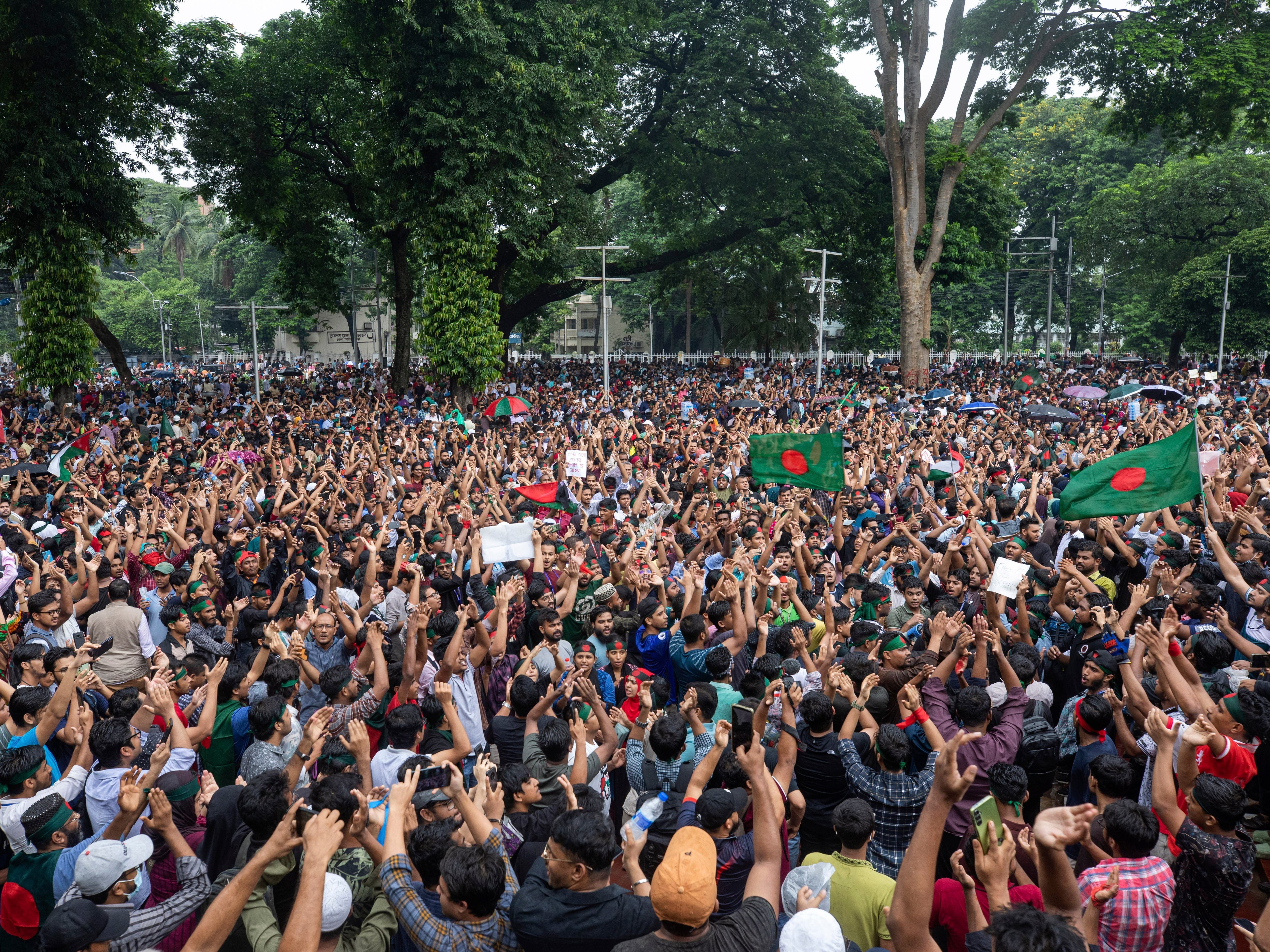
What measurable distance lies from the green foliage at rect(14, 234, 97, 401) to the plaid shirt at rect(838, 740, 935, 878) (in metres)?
23.1

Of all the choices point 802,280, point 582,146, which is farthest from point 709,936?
point 802,280

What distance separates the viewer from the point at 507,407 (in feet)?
65.8

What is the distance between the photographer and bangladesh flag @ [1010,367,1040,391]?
84.2ft

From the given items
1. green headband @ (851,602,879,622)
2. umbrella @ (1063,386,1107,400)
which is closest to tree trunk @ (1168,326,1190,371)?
umbrella @ (1063,386,1107,400)

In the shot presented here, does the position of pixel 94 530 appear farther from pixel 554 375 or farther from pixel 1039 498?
pixel 554 375

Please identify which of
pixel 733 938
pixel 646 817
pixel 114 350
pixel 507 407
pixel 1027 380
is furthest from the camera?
pixel 114 350

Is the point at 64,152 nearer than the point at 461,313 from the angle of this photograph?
Yes

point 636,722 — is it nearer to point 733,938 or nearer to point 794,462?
point 733,938

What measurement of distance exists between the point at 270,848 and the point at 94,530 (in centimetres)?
848

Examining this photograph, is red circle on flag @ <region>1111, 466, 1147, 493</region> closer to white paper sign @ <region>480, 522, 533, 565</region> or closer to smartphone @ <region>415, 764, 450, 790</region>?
white paper sign @ <region>480, 522, 533, 565</region>

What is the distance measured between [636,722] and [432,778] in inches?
44.6

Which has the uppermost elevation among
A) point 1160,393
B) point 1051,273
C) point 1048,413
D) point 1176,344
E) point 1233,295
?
point 1051,273

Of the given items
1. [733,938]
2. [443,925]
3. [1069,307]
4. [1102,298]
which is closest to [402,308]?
[443,925]

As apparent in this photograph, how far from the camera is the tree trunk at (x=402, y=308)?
30.2 metres
